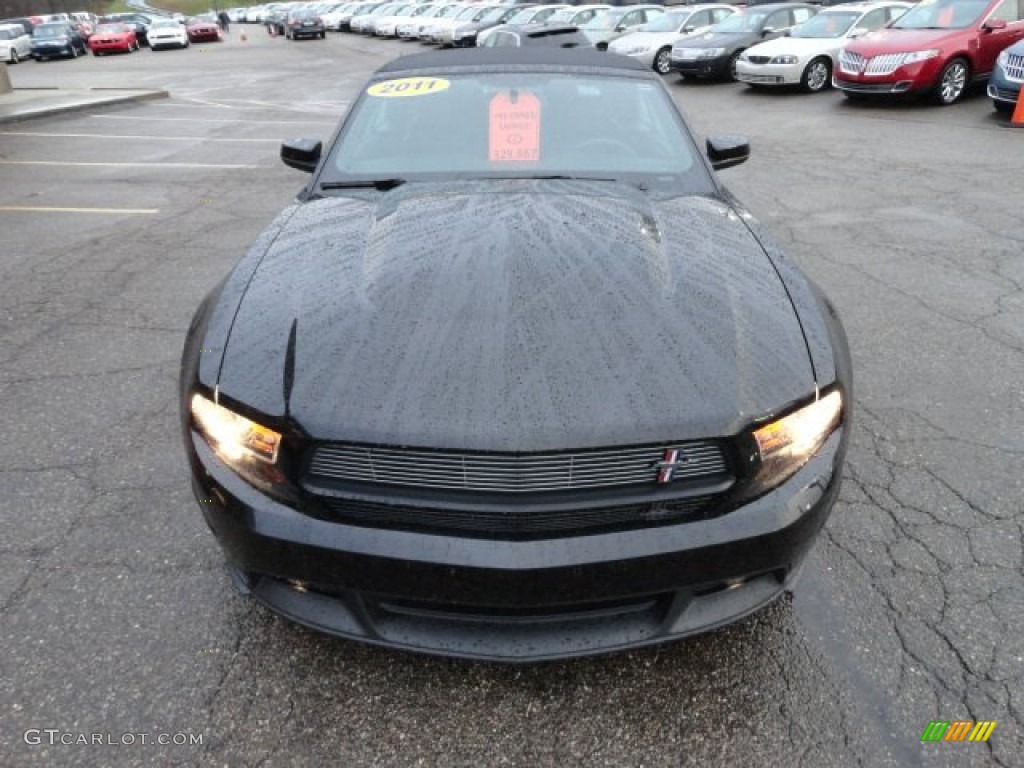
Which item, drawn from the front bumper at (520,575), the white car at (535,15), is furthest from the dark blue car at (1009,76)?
the white car at (535,15)

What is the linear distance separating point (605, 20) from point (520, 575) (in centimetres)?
2014

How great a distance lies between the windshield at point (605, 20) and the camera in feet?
61.6

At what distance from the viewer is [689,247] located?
91.4 inches

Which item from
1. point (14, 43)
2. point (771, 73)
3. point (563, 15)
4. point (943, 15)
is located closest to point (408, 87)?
point (943, 15)

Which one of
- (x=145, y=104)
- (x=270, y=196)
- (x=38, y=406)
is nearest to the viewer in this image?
(x=38, y=406)

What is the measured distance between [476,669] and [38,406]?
2.70 meters

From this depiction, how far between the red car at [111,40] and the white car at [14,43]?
7.64 feet

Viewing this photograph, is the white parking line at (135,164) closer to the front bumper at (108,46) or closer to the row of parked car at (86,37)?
the row of parked car at (86,37)

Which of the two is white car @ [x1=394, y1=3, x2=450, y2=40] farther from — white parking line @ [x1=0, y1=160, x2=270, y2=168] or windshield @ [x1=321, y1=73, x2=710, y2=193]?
windshield @ [x1=321, y1=73, x2=710, y2=193]

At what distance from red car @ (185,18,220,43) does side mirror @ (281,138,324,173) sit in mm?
40196

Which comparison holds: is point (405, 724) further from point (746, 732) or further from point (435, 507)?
point (746, 732)

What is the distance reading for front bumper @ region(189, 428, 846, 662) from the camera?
5.39ft

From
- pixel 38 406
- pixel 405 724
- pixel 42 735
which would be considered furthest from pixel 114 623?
pixel 38 406

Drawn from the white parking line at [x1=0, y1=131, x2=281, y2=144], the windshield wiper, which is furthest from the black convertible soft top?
the white parking line at [x1=0, y1=131, x2=281, y2=144]
